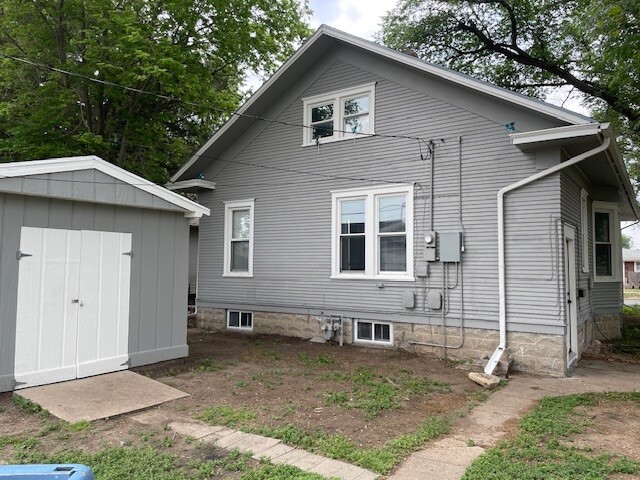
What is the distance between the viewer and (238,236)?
1102cm

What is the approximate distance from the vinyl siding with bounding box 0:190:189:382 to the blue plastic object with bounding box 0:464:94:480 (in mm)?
4416

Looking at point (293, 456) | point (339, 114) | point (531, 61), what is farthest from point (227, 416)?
point (531, 61)

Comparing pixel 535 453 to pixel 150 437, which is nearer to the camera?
pixel 535 453

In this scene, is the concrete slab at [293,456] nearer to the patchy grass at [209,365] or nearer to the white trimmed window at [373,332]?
the patchy grass at [209,365]

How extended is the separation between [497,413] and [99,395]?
474cm

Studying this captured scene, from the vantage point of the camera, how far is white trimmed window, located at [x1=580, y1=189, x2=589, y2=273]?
30.0 feet

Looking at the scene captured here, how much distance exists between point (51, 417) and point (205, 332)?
20.2 ft

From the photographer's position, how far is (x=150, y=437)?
4254mm

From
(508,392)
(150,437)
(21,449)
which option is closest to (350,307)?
(508,392)

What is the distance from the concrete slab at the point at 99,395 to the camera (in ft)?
16.1

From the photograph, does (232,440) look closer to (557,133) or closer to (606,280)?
(557,133)

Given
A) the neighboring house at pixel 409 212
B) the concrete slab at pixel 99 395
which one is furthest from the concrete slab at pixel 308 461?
the neighboring house at pixel 409 212

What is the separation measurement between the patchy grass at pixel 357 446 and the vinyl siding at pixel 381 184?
356 centimetres

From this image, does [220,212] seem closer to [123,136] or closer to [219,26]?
[123,136]
